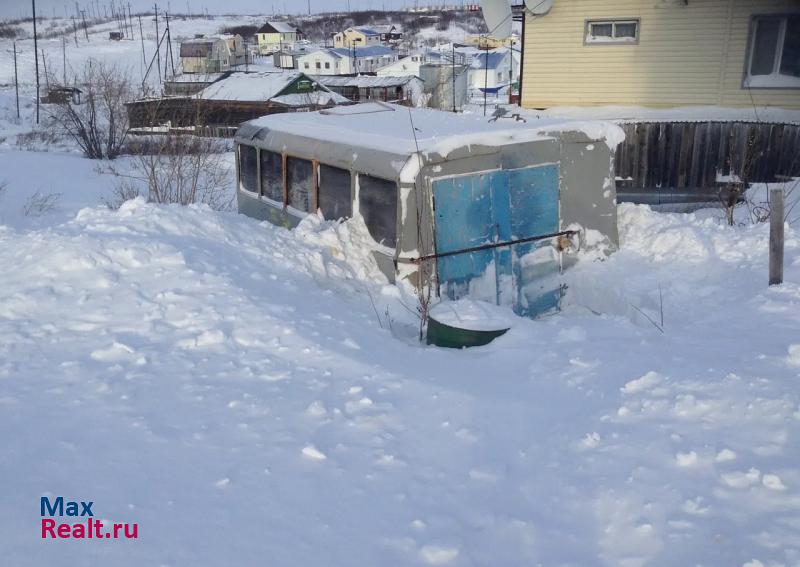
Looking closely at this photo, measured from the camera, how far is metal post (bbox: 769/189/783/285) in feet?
20.1

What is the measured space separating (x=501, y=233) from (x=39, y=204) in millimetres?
12695

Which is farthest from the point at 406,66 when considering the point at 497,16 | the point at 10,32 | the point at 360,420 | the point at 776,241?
the point at 10,32

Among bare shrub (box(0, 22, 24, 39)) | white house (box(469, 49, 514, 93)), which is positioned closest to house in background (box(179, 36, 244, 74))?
white house (box(469, 49, 514, 93))

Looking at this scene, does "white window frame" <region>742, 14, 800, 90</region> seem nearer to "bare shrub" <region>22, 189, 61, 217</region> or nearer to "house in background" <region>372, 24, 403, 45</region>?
"bare shrub" <region>22, 189, 61, 217</region>

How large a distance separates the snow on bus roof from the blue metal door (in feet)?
1.20

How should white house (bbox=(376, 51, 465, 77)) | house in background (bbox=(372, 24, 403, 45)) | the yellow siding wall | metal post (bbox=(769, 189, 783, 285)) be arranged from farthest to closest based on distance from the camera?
1. house in background (bbox=(372, 24, 403, 45))
2. white house (bbox=(376, 51, 465, 77))
3. the yellow siding wall
4. metal post (bbox=(769, 189, 783, 285))

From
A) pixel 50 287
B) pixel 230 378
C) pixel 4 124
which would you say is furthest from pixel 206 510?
pixel 4 124

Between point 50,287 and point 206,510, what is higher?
point 50,287

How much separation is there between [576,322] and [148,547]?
4.19 metres

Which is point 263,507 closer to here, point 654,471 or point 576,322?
point 654,471

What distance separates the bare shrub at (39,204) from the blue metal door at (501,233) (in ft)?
37.9

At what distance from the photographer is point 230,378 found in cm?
456

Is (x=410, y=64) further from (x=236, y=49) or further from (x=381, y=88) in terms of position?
(x=236, y=49)

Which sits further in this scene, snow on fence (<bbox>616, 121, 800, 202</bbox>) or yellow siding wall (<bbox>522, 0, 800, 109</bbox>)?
yellow siding wall (<bbox>522, 0, 800, 109</bbox>)
